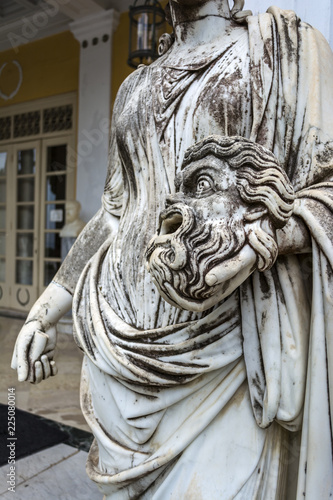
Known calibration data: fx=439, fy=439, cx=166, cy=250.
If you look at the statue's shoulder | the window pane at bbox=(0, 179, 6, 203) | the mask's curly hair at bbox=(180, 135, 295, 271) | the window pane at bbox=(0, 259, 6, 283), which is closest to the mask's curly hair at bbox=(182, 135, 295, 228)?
the mask's curly hair at bbox=(180, 135, 295, 271)

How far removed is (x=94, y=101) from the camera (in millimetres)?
5215

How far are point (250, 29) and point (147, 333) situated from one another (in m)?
0.61

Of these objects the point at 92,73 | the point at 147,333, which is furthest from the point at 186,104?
the point at 92,73

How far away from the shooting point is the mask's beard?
623mm

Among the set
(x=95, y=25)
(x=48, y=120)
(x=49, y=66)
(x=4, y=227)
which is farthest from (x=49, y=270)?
(x=95, y=25)

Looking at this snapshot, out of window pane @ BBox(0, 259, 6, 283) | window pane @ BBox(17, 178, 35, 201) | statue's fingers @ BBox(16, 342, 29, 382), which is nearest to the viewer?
statue's fingers @ BBox(16, 342, 29, 382)

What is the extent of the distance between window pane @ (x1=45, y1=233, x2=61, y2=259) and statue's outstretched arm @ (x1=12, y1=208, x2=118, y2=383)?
5243 mm

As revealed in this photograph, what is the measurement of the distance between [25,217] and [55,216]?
751mm

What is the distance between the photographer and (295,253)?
2.53ft

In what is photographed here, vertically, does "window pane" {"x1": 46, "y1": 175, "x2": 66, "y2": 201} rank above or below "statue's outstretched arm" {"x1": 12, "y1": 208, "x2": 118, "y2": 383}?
above

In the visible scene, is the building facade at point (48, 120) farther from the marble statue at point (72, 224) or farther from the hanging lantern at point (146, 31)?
the hanging lantern at point (146, 31)

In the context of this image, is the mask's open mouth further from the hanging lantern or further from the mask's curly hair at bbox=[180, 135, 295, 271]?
the hanging lantern

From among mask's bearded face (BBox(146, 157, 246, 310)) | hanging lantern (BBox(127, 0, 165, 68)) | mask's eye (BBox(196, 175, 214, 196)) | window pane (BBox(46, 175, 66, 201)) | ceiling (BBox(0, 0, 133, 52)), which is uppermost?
ceiling (BBox(0, 0, 133, 52))

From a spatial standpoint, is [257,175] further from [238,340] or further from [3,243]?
[3,243]
